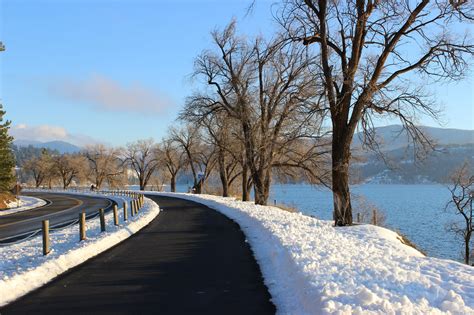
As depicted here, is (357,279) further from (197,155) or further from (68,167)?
(68,167)

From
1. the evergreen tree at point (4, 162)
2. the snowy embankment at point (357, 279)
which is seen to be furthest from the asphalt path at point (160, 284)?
the evergreen tree at point (4, 162)

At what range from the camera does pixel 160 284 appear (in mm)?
8242

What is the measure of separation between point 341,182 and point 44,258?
10773mm

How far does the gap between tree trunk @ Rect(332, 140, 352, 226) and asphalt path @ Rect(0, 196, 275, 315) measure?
5222 millimetres

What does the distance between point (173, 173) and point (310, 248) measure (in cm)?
6570

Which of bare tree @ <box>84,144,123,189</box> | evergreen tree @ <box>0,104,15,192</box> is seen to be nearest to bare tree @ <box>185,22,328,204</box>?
evergreen tree @ <box>0,104,15,192</box>

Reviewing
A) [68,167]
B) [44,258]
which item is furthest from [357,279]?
[68,167]

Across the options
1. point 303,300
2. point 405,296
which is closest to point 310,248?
point 303,300

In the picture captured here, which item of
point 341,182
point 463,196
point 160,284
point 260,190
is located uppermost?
point 341,182

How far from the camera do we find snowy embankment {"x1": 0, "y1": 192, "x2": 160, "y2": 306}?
27.1 feet

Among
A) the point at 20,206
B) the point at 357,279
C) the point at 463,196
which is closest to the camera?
the point at 357,279

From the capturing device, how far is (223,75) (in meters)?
34.2

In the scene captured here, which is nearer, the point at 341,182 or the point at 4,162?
the point at 341,182

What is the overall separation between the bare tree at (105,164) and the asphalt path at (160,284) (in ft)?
311
